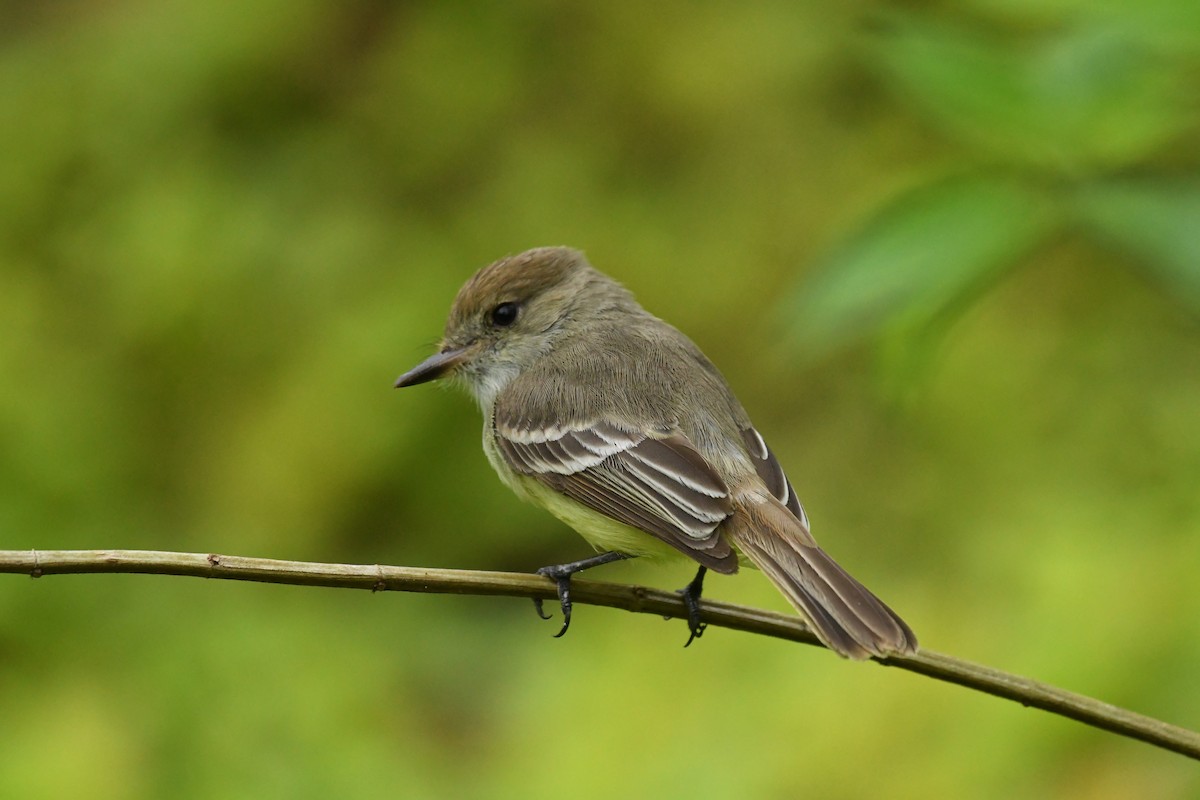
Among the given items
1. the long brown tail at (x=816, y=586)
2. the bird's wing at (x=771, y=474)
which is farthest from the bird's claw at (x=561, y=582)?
the bird's wing at (x=771, y=474)

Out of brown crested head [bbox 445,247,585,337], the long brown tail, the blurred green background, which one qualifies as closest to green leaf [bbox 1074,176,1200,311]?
the blurred green background

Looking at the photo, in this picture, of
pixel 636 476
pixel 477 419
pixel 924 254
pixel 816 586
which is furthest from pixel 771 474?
pixel 477 419

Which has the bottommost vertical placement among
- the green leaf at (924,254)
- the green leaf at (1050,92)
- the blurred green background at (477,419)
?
the blurred green background at (477,419)

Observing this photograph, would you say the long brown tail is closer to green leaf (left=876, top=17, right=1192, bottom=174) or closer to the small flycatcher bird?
the small flycatcher bird

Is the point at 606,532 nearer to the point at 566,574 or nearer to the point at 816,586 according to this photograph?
the point at 566,574

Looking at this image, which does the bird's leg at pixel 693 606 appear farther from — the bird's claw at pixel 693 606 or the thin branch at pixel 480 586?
the thin branch at pixel 480 586

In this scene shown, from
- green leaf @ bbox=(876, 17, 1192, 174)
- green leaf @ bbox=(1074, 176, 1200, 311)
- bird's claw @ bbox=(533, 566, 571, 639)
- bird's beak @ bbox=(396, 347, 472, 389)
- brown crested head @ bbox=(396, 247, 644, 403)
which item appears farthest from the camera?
brown crested head @ bbox=(396, 247, 644, 403)
